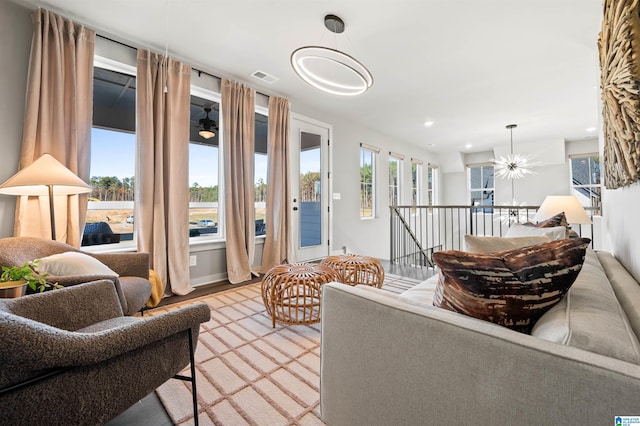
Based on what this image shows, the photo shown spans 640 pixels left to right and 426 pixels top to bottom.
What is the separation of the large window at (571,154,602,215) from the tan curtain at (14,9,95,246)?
9.49m

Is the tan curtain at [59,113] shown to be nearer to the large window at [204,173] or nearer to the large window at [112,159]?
the large window at [112,159]

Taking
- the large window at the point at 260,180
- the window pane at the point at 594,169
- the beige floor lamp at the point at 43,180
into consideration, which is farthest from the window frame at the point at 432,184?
the beige floor lamp at the point at 43,180

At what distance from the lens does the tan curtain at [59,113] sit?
84.7 inches

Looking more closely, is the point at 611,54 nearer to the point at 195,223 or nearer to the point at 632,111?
the point at 632,111

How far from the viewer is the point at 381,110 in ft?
15.5

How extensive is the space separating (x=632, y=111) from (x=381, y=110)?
401 cm

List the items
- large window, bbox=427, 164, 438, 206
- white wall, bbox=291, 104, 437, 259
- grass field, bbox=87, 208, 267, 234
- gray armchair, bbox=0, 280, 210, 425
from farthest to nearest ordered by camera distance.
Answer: large window, bbox=427, 164, 438, 206
white wall, bbox=291, 104, 437, 259
grass field, bbox=87, 208, 267, 234
gray armchair, bbox=0, 280, 210, 425

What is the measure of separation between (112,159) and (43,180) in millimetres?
977

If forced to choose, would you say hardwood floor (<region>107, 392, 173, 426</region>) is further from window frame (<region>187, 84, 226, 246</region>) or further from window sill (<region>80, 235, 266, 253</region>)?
window frame (<region>187, 84, 226, 246</region>)

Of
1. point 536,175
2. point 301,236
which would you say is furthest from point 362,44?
point 536,175

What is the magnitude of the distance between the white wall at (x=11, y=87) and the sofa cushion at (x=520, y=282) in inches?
128

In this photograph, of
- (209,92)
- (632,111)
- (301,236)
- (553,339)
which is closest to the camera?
(553,339)

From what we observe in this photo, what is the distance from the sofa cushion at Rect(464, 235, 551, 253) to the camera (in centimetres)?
142

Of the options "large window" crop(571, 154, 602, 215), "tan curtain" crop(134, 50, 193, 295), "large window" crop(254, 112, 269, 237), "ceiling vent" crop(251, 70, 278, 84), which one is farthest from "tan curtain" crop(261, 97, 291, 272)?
"large window" crop(571, 154, 602, 215)
